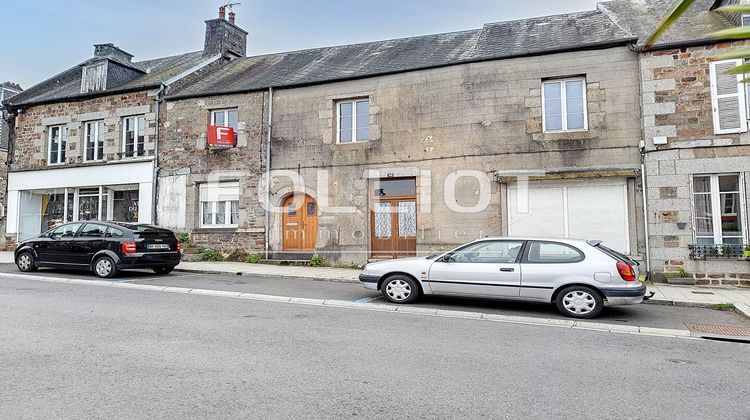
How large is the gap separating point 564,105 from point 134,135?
1439cm

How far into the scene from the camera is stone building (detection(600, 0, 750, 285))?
1139cm

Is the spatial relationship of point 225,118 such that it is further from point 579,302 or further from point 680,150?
point 680,150

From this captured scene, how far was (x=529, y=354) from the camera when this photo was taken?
5.57 m

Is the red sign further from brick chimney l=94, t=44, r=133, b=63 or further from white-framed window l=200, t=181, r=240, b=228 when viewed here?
brick chimney l=94, t=44, r=133, b=63

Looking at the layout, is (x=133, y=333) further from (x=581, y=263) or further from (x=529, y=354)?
(x=581, y=263)

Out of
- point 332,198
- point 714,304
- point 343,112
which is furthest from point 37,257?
point 714,304

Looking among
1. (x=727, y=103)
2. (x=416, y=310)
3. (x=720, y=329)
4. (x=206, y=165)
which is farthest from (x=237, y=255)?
(x=727, y=103)

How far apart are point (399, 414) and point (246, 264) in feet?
39.4

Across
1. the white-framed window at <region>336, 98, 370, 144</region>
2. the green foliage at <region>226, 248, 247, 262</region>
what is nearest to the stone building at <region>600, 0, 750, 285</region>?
the white-framed window at <region>336, 98, 370, 144</region>

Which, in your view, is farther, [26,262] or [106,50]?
[106,50]

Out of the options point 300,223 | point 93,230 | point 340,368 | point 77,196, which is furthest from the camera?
point 77,196

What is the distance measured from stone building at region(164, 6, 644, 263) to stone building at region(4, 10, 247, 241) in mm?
994

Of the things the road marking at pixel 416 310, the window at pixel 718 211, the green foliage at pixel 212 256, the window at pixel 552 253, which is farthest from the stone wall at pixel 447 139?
the road marking at pixel 416 310

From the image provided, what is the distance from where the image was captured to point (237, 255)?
15867 millimetres
